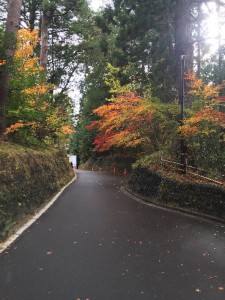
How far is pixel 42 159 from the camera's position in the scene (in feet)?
42.7

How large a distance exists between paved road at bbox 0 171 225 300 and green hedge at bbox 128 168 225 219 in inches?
28.9

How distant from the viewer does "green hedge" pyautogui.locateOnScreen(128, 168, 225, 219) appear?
33.3ft

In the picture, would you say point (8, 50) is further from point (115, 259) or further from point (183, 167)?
point (115, 259)

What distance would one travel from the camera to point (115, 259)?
6160mm

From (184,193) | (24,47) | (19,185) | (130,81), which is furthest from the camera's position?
(130,81)

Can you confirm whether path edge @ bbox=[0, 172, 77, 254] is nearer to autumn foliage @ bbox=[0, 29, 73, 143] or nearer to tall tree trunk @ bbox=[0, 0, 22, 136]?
autumn foliage @ bbox=[0, 29, 73, 143]

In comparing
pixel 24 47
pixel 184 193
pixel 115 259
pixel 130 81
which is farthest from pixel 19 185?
pixel 130 81

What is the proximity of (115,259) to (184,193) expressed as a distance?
19.5ft

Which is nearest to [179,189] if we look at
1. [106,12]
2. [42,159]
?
[42,159]

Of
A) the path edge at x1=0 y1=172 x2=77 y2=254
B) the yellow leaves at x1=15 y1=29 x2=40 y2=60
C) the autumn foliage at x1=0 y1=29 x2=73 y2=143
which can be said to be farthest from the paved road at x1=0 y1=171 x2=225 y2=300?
the yellow leaves at x1=15 y1=29 x2=40 y2=60

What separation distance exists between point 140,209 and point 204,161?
13.1 feet

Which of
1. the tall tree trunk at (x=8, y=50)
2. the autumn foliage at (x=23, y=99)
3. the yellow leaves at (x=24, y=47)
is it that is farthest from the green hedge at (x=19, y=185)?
the yellow leaves at (x=24, y=47)

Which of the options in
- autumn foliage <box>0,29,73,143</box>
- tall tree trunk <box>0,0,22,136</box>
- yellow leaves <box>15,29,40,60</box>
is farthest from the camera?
yellow leaves <box>15,29,40,60</box>

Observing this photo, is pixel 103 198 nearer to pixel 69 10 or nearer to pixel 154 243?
pixel 154 243
